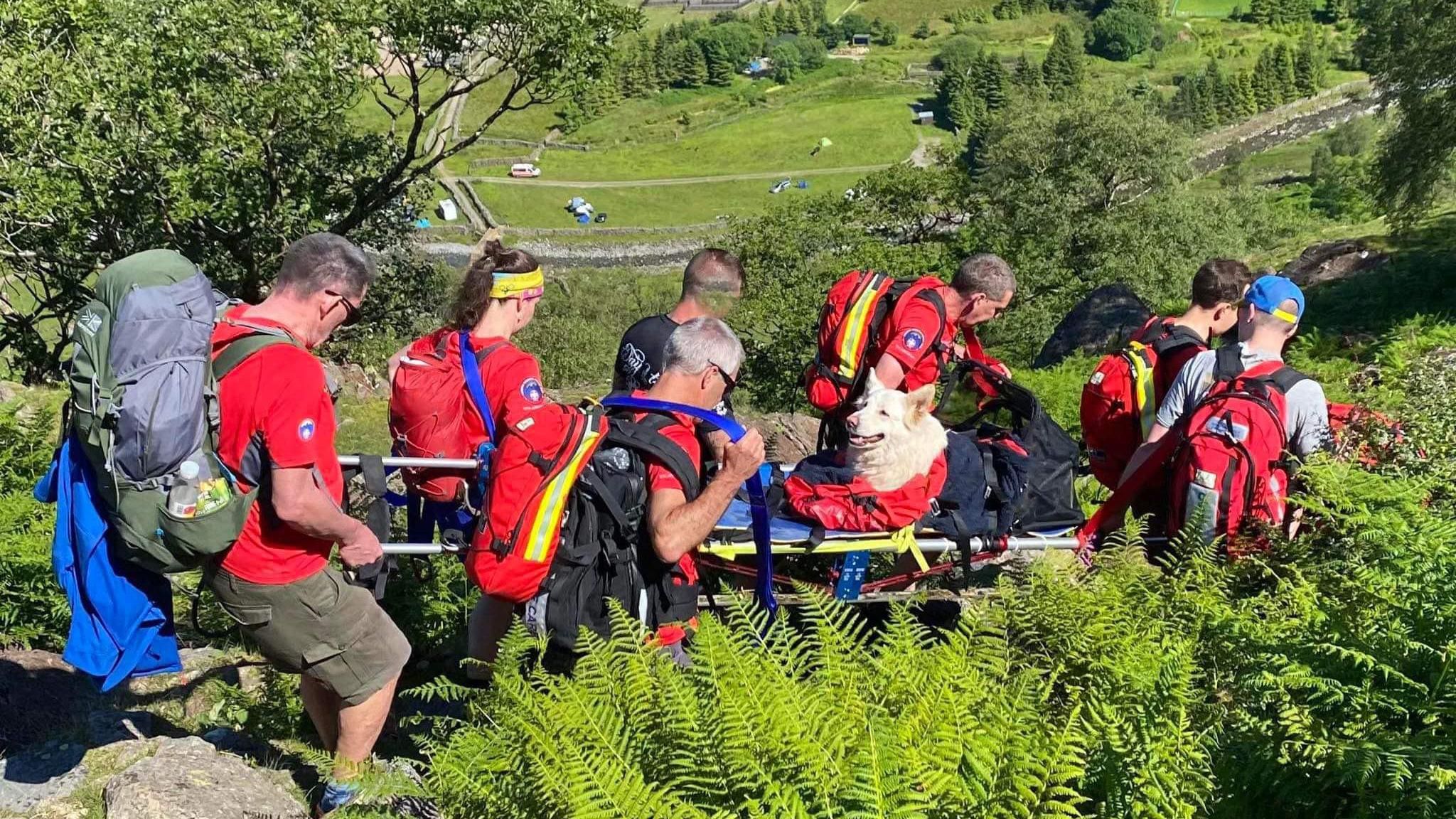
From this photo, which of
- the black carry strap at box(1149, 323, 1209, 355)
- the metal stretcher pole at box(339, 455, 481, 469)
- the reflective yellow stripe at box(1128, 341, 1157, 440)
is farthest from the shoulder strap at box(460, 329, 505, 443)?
the black carry strap at box(1149, 323, 1209, 355)

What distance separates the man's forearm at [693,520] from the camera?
4.41 m

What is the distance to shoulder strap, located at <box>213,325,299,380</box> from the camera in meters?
4.00

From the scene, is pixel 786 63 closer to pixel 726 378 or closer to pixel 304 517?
pixel 726 378

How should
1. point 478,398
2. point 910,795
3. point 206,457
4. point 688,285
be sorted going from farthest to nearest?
point 688,285, point 478,398, point 206,457, point 910,795

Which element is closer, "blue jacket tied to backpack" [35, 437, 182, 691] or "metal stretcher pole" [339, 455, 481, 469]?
"blue jacket tied to backpack" [35, 437, 182, 691]

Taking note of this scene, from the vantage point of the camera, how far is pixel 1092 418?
6.59 metres

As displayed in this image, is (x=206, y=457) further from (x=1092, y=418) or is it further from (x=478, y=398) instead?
(x=1092, y=418)

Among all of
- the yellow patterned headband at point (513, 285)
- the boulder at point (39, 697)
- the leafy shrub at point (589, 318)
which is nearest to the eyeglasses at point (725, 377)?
the yellow patterned headband at point (513, 285)

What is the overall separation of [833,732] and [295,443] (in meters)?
2.25

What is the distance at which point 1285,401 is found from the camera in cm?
529

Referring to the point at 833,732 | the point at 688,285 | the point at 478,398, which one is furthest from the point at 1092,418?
the point at 833,732

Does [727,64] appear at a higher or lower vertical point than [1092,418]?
lower

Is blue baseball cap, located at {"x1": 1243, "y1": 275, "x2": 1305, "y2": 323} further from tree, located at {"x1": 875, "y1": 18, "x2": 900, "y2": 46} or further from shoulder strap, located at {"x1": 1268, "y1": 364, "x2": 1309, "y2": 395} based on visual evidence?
tree, located at {"x1": 875, "y1": 18, "x2": 900, "y2": 46}

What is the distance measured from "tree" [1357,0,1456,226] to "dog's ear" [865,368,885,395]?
23.3 meters
